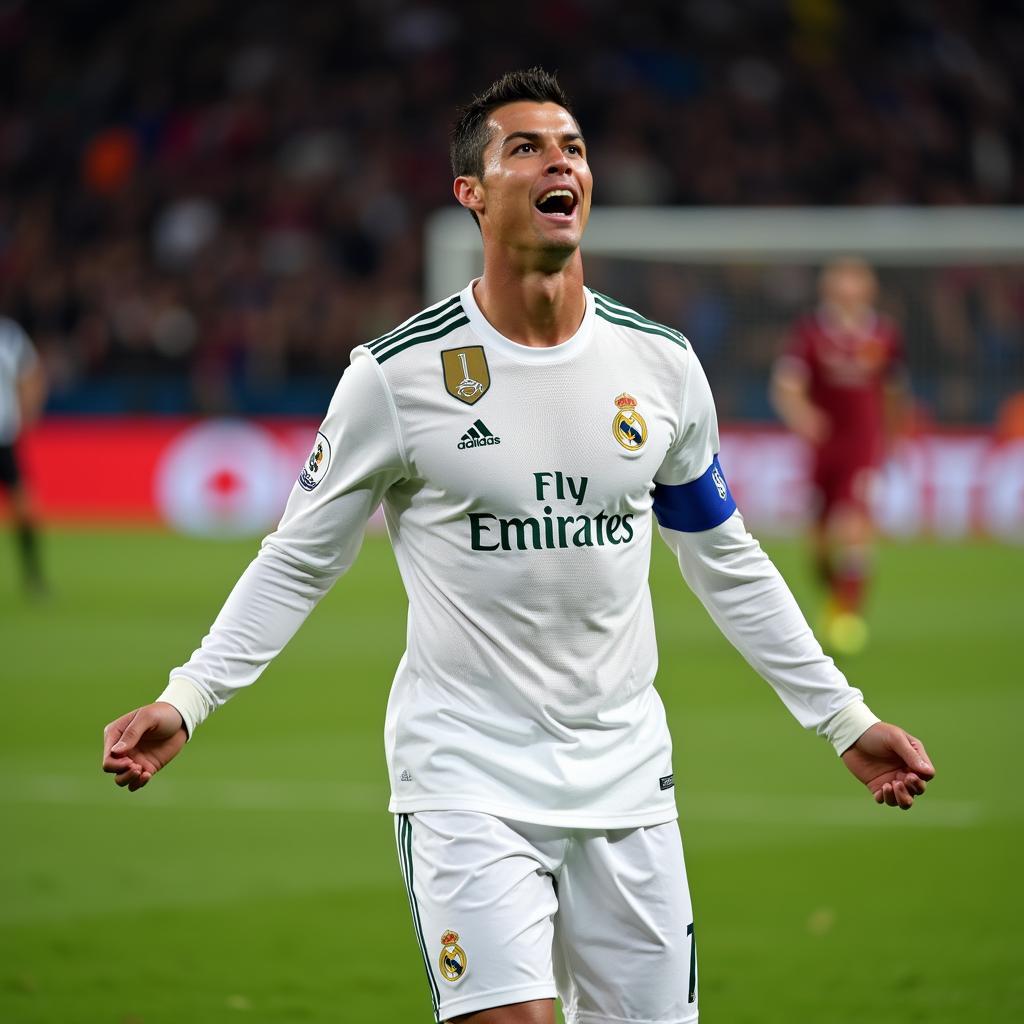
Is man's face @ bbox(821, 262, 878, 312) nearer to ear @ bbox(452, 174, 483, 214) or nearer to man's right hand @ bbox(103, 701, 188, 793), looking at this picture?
ear @ bbox(452, 174, 483, 214)

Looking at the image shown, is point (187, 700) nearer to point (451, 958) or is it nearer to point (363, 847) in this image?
point (451, 958)

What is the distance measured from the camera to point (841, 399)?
13.0 metres

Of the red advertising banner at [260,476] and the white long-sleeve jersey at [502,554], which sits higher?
the red advertising banner at [260,476]

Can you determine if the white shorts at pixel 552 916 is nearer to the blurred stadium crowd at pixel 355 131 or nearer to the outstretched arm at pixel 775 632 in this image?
the outstretched arm at pixel 775 632

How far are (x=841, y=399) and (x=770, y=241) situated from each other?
715 cm

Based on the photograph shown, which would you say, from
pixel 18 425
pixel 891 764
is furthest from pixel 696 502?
pixel 18 425

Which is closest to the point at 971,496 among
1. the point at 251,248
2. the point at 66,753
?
the point at 251,248

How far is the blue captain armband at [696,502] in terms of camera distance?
147 inches

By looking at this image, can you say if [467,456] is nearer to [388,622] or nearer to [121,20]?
[388,622]

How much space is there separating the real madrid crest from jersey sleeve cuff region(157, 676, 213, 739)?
0.92m

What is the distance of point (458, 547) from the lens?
11.6ft

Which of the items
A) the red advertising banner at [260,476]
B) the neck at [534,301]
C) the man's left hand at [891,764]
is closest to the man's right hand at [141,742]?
the neck at [534,301]

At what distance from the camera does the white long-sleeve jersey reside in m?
3.49

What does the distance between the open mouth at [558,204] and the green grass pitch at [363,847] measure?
8.86ft
